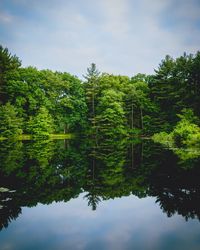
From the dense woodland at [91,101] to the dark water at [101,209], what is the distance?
2978 cm

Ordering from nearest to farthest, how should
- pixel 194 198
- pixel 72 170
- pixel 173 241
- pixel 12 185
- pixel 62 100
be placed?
pixel 173 241 < pixel 194 198 < pixel 12 185 < pixel 72 170 < pixel 62 100

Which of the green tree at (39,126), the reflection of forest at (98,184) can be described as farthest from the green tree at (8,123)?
the reflection of forest at (98,184)

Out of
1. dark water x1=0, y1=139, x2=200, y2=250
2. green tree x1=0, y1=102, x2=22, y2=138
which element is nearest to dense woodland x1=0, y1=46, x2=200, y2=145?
green tree x1=0, y1=102, x2=22, y2=138

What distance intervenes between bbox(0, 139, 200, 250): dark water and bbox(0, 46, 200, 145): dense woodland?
97.7ft

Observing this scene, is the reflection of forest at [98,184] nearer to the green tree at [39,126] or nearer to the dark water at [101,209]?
the dark water at [101,209]

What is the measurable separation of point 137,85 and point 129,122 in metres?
7.75

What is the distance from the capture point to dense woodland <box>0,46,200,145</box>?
141 feet

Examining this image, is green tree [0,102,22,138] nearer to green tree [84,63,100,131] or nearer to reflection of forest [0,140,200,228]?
green tree [84,63,100,131]

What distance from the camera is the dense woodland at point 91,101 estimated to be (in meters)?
43.1

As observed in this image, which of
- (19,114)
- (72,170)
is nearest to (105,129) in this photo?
(19,114)

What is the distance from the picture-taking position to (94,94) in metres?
53.8

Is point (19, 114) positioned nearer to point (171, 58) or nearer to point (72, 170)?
point (171, 58)

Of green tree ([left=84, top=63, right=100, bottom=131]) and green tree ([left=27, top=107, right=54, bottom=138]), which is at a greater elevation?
green tree ([left=84, top=63, right=100, bottom=131])

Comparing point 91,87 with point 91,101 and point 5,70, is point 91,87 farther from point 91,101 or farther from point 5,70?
point 5,70
